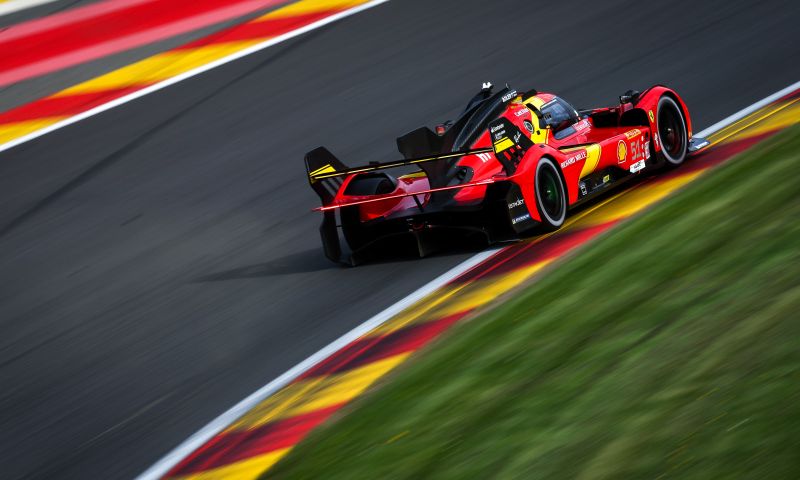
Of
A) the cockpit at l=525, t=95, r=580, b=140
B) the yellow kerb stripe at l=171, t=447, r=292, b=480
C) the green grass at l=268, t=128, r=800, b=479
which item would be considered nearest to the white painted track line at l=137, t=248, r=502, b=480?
the yellow kerb stripe at l=171, t=447, r=292, b=480

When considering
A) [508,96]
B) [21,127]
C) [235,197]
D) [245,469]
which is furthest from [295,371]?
[21,127]

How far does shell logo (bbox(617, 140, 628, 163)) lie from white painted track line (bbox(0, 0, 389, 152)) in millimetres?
7833

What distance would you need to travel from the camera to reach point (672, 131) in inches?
408

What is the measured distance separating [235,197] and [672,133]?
176 inches

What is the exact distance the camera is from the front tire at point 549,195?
880 cm

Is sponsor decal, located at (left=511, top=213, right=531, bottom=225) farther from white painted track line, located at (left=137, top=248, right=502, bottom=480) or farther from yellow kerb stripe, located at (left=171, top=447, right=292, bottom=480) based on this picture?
yellow kerb stripe, located at (left=171, top=447, right=292, bottom=480)

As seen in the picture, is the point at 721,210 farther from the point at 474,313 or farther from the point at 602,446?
the point at 602,446

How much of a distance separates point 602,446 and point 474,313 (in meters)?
2.75

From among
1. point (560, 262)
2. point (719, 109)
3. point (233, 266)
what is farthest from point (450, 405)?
point (719, 109)

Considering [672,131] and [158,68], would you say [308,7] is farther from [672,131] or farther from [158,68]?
[672,131]

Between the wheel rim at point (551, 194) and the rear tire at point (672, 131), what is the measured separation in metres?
1.60

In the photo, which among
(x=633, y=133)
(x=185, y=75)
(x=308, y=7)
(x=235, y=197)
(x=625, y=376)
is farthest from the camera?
(x=308, y=7)

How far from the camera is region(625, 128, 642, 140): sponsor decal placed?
971 centimetres

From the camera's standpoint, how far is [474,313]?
749cm
